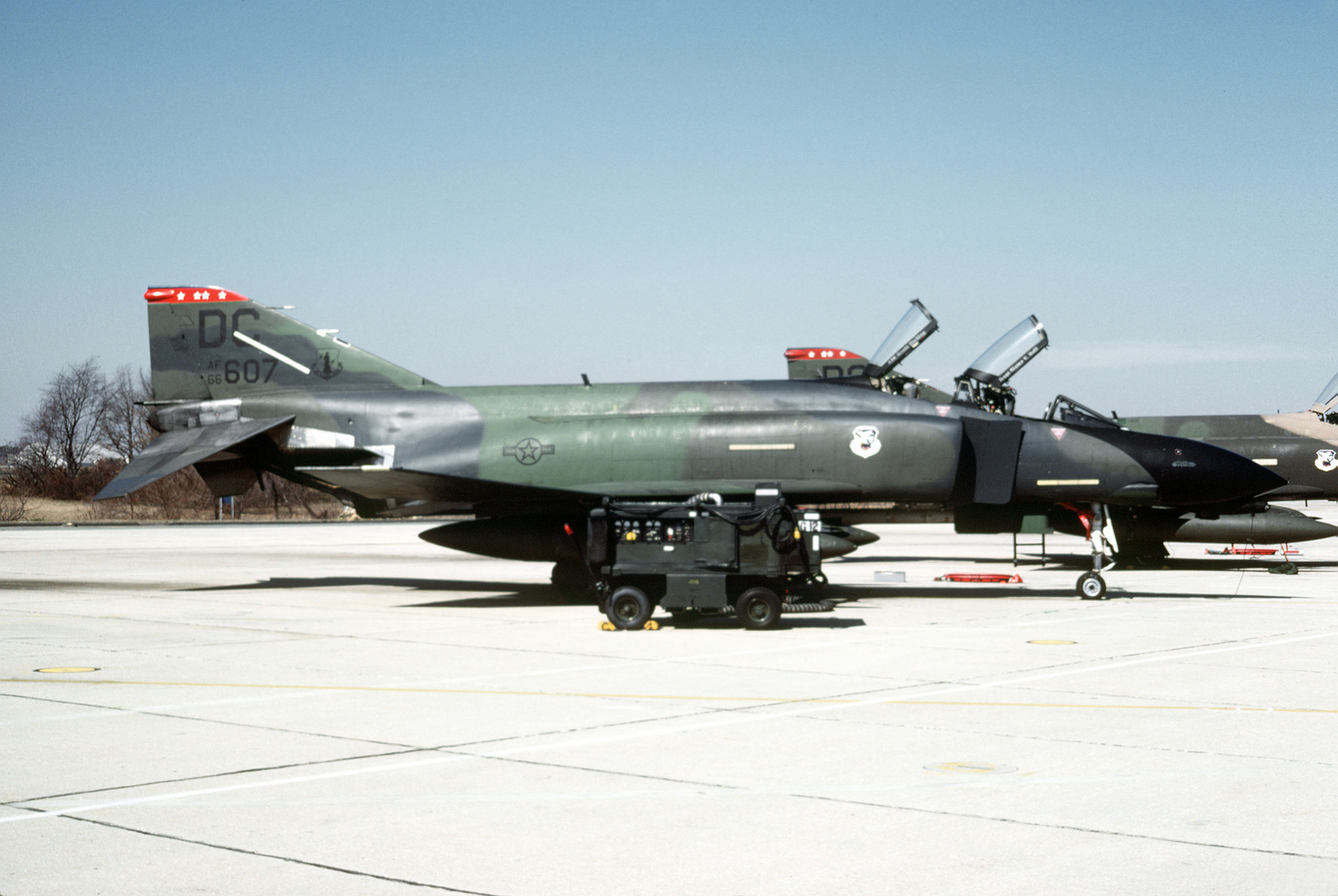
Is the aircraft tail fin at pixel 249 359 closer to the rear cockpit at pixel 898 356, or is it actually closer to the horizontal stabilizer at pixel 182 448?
the horizontal stabilizer at pixel 182 448

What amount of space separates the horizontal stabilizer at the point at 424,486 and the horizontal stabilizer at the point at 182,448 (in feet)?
3.61

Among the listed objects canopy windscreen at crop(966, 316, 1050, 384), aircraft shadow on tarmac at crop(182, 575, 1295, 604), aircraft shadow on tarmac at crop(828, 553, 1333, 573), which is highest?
canopy windscreen at crop(966, 316, 1050, 384)

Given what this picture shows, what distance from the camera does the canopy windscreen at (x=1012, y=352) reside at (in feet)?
63.7

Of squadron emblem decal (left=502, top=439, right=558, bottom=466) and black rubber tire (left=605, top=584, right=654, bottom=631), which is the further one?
squadron emblem decal (left=502, top=439, right=558, bottom=466)

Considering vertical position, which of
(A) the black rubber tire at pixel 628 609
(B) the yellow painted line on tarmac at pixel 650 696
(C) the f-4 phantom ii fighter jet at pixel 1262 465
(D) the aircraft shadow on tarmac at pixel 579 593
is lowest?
(D) the aircraft shadow on tarmac at pixel 579 593

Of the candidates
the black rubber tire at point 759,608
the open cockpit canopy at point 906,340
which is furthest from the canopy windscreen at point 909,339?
the black rubber tire at point 759,608

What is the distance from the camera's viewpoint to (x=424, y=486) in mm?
18703

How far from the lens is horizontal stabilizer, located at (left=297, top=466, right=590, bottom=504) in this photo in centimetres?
1827

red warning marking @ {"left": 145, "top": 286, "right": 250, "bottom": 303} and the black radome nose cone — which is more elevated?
red warning marking @ {"left": 145, "top": 286, "right": 250, "bottom": 303}

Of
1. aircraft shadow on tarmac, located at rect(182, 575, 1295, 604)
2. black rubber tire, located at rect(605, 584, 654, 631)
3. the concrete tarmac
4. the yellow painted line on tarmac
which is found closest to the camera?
the concrete tarmac

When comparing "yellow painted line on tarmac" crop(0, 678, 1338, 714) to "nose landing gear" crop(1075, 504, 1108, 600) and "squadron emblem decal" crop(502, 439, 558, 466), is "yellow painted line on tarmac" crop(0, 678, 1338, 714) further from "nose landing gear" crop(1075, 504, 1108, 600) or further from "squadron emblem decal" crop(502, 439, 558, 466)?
"nose landing gear" crop(1075, 504, 1108, 600)

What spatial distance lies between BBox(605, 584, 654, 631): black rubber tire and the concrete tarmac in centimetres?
51

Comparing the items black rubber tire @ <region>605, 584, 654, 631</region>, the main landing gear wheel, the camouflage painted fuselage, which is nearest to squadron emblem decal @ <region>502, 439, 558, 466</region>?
the camouflage painted fuselage

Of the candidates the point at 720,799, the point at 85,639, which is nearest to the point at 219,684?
the point at 85,639
